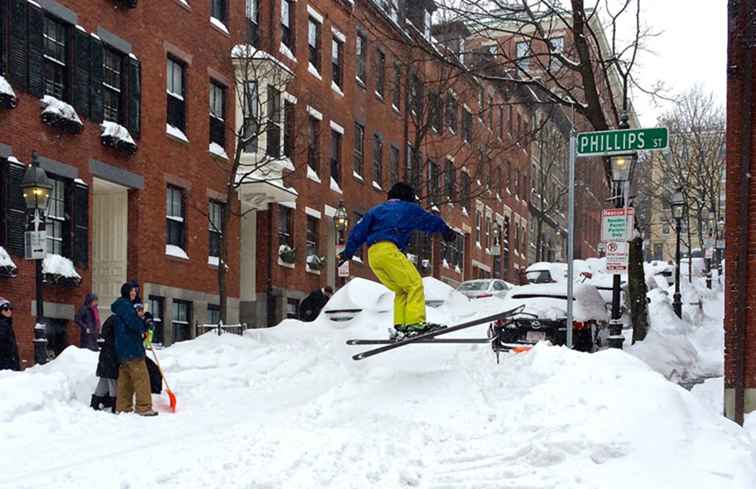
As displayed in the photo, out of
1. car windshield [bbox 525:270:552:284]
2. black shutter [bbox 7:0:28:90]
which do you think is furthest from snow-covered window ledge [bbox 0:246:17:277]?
car windshield [bbox 525:270:552:284]

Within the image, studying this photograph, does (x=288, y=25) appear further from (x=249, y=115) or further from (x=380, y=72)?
(x=249, y=115)

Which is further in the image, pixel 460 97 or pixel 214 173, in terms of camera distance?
pixel 460 97

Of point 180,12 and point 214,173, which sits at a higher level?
point 180,12

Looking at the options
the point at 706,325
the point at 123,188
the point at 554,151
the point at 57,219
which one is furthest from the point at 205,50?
the point at 554,151

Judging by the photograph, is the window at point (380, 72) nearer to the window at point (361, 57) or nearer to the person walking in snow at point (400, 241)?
the window at point (361, 57)

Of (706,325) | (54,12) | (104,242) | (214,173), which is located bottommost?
(706,325)

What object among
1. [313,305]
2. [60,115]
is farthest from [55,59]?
[313,305]

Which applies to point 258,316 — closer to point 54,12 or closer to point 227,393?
point 54,12

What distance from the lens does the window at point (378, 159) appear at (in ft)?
125

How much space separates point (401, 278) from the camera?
1088cm

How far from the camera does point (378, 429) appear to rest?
8.51 meters

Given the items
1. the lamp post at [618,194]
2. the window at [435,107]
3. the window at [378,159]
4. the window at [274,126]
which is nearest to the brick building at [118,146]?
the window at [274,126]

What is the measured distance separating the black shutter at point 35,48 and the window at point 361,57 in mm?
18650

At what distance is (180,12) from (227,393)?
47.5ft
